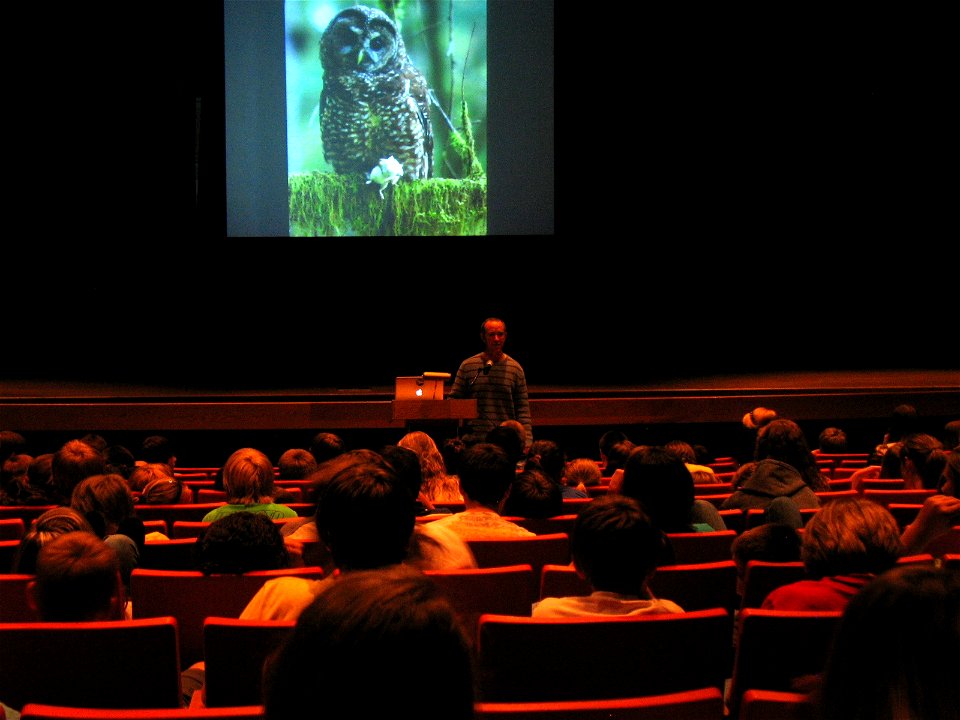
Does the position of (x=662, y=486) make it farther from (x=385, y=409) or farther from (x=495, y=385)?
(x=385, y=409)

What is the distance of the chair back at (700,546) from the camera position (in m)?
3.20

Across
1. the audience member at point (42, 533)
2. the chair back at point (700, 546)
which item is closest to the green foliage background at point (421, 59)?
the chair back at point (700, 546)

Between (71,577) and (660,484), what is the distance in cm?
190

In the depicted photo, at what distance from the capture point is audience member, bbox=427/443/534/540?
3293 mm

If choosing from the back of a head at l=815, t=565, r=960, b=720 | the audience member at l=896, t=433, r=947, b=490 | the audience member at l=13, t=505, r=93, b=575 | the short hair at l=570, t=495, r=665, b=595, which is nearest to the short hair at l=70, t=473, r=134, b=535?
the audience member at l=13, t=505, r=93, b=575

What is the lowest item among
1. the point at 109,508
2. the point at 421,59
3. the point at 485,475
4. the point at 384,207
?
the point at 109,508

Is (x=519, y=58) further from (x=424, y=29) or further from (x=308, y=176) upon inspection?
(x=308, y=176)

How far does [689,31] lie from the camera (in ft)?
36.6

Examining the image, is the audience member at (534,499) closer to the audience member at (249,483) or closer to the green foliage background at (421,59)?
the audience member at (249,483)

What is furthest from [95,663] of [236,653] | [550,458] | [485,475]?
[550,458]

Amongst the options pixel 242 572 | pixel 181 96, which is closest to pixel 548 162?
pixel 181 96

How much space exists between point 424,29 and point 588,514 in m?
8.96

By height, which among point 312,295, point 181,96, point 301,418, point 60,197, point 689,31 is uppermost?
point 689,31

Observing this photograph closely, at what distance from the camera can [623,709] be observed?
1490 mm
